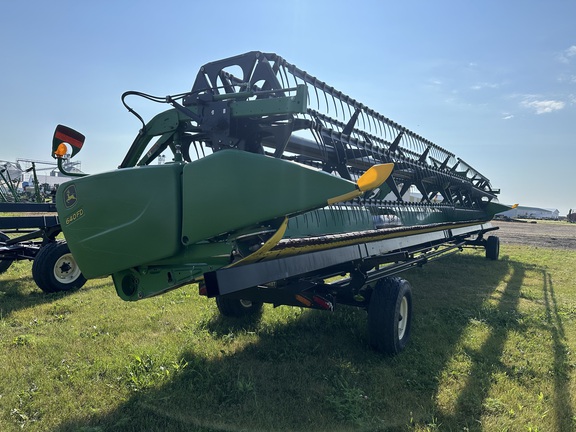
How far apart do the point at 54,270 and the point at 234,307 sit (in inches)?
112

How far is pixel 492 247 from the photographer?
10438 mm

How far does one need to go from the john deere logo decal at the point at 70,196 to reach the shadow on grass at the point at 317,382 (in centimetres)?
144

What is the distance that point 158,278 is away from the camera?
2.73 meters

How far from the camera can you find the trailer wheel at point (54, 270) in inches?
211

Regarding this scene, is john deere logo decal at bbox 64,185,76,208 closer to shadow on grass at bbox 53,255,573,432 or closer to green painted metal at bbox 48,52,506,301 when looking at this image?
green painted metal at bbox 48,52,506,301

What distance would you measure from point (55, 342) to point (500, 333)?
4.57m

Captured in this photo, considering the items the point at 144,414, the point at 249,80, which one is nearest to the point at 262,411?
the point at 144,414

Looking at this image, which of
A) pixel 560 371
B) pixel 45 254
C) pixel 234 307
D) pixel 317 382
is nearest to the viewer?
pixel 317 382

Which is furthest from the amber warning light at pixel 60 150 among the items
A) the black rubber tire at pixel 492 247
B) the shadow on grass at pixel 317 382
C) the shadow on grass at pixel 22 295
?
the black rubber tire at pixel 492 247

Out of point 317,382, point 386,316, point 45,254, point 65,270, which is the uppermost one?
point 45,254

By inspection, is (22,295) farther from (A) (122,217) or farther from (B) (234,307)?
(A) (122,217)

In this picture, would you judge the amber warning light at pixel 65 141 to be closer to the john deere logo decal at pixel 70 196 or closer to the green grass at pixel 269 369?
the john deere logo decal at pixel 70 196

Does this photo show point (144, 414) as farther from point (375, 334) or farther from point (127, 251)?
point (375, 334)

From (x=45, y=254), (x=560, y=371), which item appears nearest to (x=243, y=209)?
(x=560, y=371)
